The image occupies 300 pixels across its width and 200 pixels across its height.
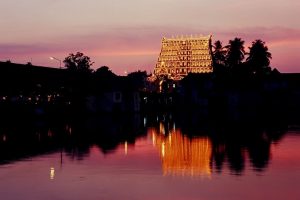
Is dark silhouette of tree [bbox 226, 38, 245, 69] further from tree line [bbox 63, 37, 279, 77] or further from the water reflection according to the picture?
the water reflection

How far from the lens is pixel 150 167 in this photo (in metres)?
29.8

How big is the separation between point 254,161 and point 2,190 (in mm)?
13373

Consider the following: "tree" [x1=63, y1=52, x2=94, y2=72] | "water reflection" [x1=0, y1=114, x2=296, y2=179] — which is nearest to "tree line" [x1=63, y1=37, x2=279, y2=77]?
"tree" [x1=63, y1=52, x2=94, y2=72]

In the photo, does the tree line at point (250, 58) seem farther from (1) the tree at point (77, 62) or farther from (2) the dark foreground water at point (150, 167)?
(2) the dark foreground water at point (150, 167)

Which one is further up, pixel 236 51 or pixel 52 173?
pixel 236 51

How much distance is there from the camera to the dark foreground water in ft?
74.0

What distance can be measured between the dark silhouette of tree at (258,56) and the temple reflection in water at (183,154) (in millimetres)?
103016

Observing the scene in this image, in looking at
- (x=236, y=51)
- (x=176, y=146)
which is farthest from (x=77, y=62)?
(x=176, y=146)

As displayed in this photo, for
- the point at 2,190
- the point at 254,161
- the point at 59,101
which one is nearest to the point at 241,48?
the point at 59,101

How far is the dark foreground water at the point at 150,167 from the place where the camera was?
74.0 ft

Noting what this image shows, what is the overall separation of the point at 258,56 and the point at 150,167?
126 metres

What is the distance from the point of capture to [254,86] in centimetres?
14138

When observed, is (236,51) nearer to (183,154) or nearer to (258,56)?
(258,56)

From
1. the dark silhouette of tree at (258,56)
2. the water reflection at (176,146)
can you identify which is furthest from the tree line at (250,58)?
the water reflection at (176,146)
